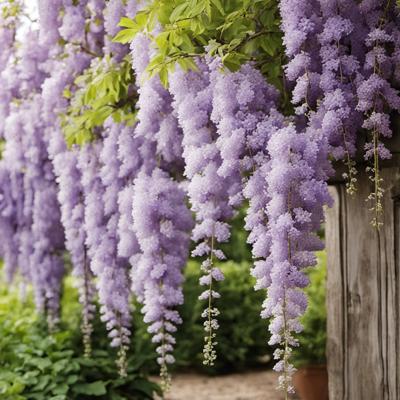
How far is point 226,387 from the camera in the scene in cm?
821

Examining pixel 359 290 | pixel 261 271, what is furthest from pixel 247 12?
pixel 359 290

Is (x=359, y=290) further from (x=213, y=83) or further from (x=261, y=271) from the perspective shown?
(x=213, y=83)

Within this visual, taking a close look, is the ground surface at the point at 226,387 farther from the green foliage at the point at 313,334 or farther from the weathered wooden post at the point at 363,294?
the weathered wooden post at the point at 363,294

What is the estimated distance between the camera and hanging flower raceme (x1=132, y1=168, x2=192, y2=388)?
3934 millimetres

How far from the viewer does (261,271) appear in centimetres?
306

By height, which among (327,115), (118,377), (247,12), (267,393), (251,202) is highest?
(247,12)

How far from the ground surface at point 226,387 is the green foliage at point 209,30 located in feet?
15.2

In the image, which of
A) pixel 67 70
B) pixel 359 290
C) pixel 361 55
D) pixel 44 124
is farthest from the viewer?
pixel 44 124

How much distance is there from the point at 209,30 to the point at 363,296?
4.93ft

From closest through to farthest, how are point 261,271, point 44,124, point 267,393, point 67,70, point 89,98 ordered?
point 261,271
point 89,98
point 67,70
point 44,124
point 267,393

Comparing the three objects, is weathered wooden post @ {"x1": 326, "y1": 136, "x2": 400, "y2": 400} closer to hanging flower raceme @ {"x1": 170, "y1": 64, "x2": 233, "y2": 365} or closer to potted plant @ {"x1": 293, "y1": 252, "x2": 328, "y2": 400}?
hanging flower raceme @ {"x1": 170, "y1": 64, "x2": 233, "y2": 365}

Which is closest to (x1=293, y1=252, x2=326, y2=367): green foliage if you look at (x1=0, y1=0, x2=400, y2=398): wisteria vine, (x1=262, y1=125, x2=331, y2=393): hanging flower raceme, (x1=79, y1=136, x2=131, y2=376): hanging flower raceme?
(x1=0, y1=0, x2=400, y2=398): wisteria vine

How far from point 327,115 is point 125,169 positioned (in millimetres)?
1533

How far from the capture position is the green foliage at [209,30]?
3324mm
